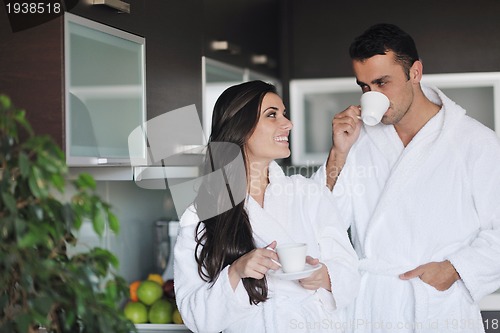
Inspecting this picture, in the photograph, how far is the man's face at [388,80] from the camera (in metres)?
2.18

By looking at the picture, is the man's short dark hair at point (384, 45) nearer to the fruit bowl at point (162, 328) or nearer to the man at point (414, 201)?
the man at point (414, 201)

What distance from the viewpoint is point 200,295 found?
1884 millimetres

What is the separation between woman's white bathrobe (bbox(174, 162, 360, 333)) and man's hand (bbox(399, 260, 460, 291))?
0.78 feet

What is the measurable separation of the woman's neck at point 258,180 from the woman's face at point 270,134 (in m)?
0.06

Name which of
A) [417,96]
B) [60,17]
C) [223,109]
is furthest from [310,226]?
[60,17]

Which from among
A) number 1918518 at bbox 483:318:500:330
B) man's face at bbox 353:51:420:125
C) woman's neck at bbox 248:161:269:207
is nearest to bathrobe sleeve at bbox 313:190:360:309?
woman's neck at bbox 248:161:269:207

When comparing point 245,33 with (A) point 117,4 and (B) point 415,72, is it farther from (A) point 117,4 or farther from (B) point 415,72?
(A) point 117,4

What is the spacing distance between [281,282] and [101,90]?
2.33 ft

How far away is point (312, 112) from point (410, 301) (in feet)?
7.24

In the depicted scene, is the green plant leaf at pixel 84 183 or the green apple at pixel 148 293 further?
the green apple at pixel 148 293

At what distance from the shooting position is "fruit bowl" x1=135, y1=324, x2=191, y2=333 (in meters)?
2.46

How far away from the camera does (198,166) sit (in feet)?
8.66

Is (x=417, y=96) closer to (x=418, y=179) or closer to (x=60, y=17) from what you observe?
(x=418, y=179)

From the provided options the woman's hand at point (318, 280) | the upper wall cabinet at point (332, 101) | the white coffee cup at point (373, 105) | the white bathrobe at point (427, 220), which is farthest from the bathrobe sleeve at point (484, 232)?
the upper wall cabinet at point (332, 101)
